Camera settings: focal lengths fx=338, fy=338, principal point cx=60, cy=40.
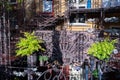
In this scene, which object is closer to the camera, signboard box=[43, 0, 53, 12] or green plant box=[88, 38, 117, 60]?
green plant box=[88, 38, 117, 60]

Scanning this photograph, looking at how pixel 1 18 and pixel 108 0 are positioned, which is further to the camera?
pixel 108 0

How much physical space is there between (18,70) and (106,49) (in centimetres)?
288

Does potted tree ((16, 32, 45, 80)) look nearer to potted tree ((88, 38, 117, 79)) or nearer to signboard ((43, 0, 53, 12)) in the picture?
potted tree ((88, 38, 117, 79))

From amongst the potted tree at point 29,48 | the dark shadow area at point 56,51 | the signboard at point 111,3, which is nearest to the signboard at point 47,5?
the signboard at point 111,3

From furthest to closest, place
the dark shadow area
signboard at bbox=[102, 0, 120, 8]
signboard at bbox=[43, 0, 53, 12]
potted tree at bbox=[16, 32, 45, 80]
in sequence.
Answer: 1. signboard at bbox=[43, 0, 53, 12]
2. signboard at bbox=[102, 0, 120, 8]
3. the dark shadow area
4. potted tree at bbox=[16, 32, 45, 80]

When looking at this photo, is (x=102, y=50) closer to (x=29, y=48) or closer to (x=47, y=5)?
(x=29, y=48)

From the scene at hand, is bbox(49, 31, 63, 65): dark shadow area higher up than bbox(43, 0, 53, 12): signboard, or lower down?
lower down

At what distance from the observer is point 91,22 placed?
20.5 metres

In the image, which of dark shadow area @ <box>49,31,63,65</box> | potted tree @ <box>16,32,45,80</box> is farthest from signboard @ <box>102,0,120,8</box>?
potted tree @ <box>16,32,45,80</box>

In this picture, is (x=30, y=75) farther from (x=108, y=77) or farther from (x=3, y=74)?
(x=108, y=77)

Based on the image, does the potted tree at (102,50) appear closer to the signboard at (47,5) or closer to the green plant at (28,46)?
the green plant at (28,46)

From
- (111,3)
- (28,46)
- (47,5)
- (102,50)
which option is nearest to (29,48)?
(28,46)

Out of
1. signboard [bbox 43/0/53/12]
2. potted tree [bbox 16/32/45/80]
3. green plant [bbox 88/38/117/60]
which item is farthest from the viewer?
signboard [bbox 43/0/53/12]

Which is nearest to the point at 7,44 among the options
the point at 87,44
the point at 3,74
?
the point at 3,74
